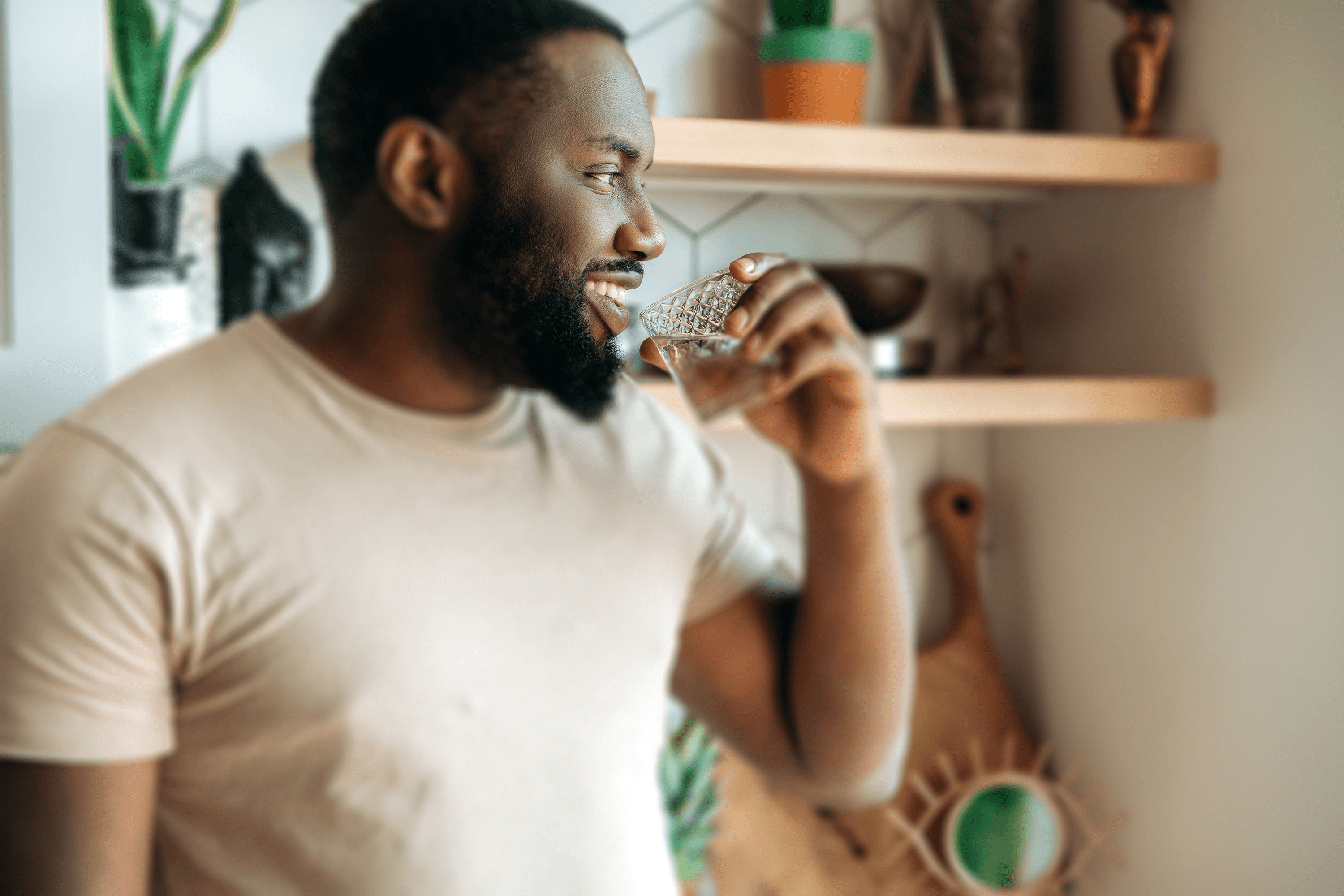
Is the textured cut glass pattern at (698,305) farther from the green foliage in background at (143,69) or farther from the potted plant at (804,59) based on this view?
the green foliage in background at (143,69)

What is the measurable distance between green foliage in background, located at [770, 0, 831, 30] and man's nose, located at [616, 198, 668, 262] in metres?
0.13

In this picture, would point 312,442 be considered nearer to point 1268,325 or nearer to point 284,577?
point 284,577

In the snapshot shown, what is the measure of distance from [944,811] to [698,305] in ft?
2.31

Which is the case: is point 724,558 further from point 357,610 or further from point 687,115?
point 687,115

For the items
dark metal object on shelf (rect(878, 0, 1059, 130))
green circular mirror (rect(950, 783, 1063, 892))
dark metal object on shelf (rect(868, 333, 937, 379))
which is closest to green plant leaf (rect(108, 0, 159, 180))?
dark metal object on shelf (rect(878, 0, 1059, 130))

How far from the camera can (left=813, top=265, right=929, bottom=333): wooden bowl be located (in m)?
0.32

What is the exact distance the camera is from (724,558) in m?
0.53

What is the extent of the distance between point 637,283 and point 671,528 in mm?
377

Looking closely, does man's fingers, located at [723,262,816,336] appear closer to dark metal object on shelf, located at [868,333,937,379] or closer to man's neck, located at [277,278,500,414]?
man's neck, located at [277,278,500,414]

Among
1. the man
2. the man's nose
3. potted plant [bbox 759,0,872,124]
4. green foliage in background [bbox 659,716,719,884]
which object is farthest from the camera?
green foliage in background [bbox 659,716,719,884]

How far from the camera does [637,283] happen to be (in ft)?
0.34

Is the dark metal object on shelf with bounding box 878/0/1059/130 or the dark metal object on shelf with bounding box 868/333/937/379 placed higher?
the dark metal object on shelf with bounding box 878/0/1059/130

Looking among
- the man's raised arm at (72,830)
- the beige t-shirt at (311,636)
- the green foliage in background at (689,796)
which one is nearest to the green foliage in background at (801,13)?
the beige t-shirt at (311,636)

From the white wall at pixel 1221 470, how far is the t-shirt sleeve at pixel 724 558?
160 millimetres
